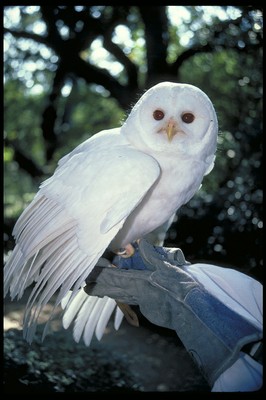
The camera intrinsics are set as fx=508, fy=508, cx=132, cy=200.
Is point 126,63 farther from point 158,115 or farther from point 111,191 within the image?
point 111,191

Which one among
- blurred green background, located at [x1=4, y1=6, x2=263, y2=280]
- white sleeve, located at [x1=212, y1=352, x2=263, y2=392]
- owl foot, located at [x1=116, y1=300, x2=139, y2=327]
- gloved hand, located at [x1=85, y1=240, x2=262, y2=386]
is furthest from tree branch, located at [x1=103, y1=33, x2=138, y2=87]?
white sleeve, located at [x1=212, y1=352, x2=263, y2=392]

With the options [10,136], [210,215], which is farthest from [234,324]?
[10,136]

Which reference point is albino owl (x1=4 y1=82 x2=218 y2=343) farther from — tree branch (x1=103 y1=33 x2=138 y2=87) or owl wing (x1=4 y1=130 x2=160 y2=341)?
tree branch (x1=103 y1=33 x2=138 y2=87)

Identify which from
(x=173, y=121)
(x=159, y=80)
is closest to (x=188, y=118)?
(x=173, y=121)

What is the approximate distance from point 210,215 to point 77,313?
141 centimetres

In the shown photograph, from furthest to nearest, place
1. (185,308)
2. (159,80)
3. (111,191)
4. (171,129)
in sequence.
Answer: (159,80) < (171,129) < (111,191) < (185,308)

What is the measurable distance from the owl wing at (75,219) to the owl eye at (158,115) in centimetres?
15

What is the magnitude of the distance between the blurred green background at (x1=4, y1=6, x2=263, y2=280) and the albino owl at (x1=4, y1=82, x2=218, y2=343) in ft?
1.25

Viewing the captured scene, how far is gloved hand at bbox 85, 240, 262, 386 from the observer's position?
1.27 meters

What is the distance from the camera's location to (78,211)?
154cm

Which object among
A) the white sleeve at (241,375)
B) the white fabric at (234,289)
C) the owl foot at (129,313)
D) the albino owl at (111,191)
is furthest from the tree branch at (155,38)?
the white sleeve at (241,375)

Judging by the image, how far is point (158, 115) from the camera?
66.9 inches

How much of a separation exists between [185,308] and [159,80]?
301cm

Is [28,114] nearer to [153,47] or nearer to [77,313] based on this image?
[153,47]
